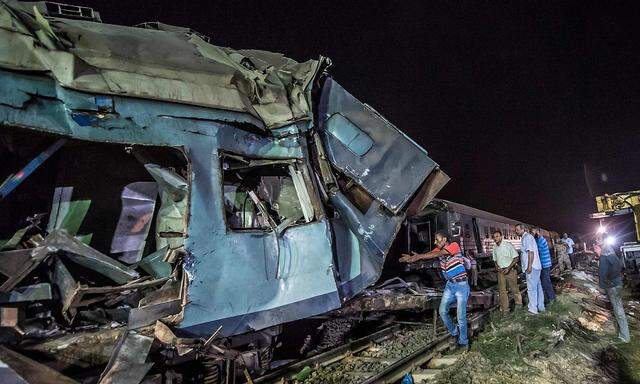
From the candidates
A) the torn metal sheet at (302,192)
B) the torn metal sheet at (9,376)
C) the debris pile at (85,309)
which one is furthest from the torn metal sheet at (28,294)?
the torn metal sheet at (302,192)

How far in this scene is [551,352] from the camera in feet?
16.4

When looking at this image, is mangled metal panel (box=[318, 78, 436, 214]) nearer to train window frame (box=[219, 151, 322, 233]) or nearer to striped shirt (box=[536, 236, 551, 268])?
train window frame (box=[219, 151, 322, 233])

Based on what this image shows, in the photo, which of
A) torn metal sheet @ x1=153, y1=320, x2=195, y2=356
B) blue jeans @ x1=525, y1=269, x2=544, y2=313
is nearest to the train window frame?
torn metal sheet @ x1=153, y1=320, x2=195, y2=356

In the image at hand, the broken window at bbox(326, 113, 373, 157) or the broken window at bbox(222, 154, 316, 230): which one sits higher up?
the broken window at bbox(326, 113, 373, 157)

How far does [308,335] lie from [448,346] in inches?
83.1

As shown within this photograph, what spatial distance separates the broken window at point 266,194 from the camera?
4.07m

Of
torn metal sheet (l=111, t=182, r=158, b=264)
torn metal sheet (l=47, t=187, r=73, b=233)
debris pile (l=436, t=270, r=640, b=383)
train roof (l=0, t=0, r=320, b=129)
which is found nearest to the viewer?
train roof (l=0, t=0, r=320, b=129)

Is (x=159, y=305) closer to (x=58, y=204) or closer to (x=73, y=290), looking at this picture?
(x=73, y=290)

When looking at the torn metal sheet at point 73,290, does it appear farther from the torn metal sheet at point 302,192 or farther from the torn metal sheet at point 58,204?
the torn metal sheet at point 302,192

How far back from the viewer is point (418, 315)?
7711 millimetres

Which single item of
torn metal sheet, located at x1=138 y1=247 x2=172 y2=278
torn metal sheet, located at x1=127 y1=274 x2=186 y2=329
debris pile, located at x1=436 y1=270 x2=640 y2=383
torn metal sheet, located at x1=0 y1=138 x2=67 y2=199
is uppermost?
torn metal sheet, located at x1=0 y1=138 x2=67 y2=199

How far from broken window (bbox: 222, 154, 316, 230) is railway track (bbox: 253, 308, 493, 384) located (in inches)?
66.8

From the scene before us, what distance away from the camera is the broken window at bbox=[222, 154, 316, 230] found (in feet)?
13.4

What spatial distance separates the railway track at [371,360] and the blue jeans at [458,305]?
0.17 metres
